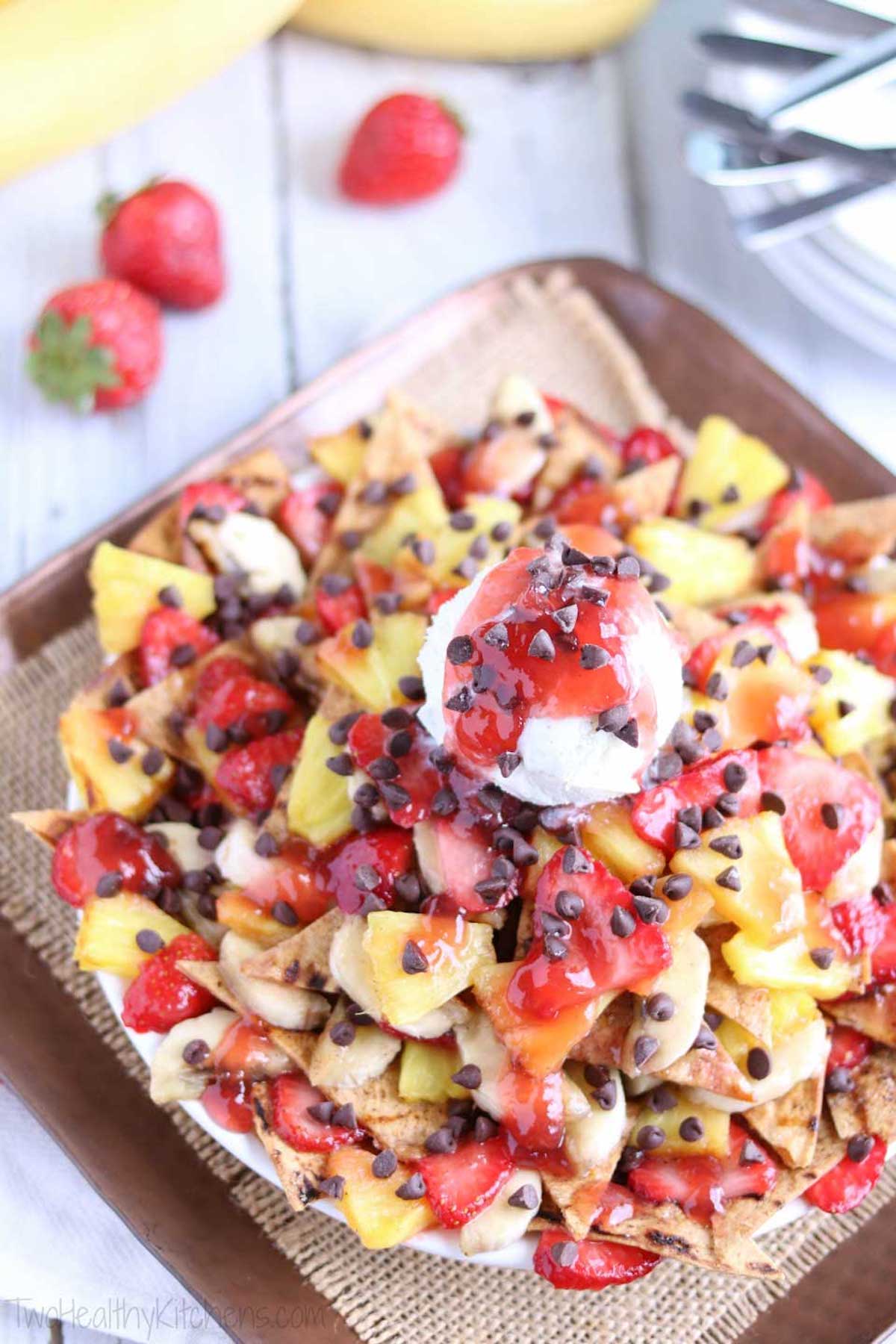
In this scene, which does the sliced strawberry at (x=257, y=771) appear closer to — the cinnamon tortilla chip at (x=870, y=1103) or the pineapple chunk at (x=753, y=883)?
the pineapple chunk at (x=753, y=883)

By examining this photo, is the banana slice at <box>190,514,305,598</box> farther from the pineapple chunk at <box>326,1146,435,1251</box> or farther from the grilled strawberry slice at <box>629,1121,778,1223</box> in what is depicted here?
the grilled strawberry slice at <box>629,1121,778,1223</box>

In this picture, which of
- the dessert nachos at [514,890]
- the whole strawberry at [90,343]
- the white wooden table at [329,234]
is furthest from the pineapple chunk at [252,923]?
the whole strawberry at [90,343]

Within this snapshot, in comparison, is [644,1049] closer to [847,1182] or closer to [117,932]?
[847,1182]

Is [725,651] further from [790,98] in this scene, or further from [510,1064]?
[790,98]

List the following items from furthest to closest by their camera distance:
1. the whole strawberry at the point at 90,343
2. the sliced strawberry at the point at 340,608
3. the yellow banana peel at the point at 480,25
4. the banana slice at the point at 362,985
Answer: the yellow banana peel at the point at 480,25, the whole strawberry at the point at 90,343, the sliced strawberry at the point at 340,608, the banana slice at the point at 362,985

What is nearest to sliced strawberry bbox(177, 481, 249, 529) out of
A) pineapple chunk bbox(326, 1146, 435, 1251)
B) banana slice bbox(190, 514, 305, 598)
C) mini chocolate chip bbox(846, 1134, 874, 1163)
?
banana slice bbox(190, 514, 305, 598)

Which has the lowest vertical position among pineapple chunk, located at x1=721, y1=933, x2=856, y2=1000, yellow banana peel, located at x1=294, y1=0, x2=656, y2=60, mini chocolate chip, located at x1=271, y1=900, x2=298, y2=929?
pineapple chunk, located at x1=721, y1=933, x2=856, y2=1000
